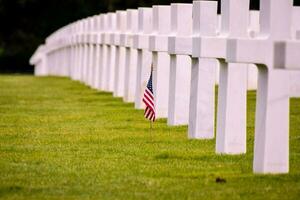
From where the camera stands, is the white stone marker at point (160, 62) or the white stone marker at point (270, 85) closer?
the white stone marker at point (270, 85)

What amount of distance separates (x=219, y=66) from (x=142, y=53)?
203 inches

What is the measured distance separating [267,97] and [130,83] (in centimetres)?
899

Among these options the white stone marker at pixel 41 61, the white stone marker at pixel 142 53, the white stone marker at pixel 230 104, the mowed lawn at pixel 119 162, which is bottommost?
the mowed lawn at pixel 119 162

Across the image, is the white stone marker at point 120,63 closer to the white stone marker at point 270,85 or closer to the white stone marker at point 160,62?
the white stone marker at point 160,62

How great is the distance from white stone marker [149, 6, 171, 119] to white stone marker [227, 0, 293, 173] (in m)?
5.31

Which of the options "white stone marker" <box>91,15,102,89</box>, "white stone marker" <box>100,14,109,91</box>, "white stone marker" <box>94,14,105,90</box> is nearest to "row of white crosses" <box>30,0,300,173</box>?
"white stone marker" <box>100,14,109,91</box>

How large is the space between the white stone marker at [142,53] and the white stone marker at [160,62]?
2.78 feet

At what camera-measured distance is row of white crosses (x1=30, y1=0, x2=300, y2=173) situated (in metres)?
9.78

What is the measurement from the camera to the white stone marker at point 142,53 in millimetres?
16844

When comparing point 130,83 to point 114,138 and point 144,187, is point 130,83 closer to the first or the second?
point 114,138

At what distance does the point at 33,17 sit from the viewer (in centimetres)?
6944

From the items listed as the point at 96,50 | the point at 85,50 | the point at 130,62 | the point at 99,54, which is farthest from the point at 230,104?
the point at 85,50

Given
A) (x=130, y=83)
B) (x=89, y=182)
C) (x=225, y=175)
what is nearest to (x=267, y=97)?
(x=225, y=175)

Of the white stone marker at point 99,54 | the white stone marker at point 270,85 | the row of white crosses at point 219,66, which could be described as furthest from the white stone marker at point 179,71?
the white stone marker at point 99,54
